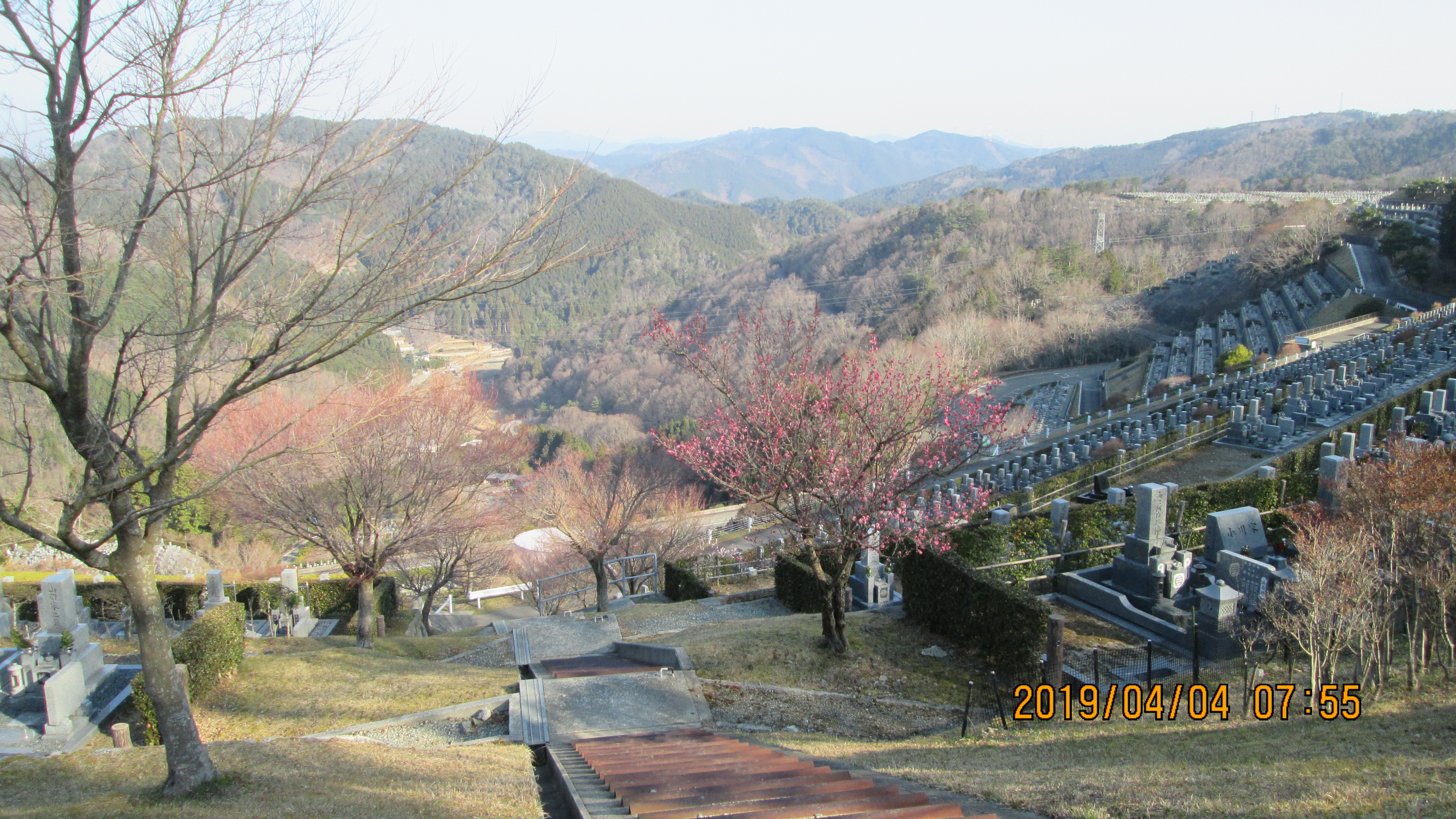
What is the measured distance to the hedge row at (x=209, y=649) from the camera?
8.42m

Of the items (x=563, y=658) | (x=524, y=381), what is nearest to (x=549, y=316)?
(x=524, y=381)

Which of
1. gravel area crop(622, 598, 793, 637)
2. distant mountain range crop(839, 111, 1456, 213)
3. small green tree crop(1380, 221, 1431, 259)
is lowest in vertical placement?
gravel area crop(622, 598, 793, 637)

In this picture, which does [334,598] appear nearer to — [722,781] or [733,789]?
[722,781]

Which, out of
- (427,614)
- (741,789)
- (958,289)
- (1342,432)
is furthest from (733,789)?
(958,289)

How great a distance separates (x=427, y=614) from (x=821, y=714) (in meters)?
10.2

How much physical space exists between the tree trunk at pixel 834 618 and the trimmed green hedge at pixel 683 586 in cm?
535

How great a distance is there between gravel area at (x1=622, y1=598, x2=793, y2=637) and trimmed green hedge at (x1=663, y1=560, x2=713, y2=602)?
1086 millimetres

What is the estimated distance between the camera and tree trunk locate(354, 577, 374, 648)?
11.9 metres

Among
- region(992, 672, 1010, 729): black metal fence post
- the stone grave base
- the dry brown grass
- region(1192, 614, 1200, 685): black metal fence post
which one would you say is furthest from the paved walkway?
region(1192, 614, 1200, 685): black metal fence post

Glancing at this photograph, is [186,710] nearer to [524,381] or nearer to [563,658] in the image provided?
[563,658]

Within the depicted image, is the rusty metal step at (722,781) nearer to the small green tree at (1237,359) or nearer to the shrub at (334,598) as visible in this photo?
the shrub at (334,598)

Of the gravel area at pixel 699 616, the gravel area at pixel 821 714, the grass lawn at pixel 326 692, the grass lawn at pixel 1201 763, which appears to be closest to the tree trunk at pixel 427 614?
the gravel area at pixel 699 616

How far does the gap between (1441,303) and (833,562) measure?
122ft

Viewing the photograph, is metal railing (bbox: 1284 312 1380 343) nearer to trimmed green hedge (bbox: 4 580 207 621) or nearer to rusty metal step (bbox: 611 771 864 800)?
rusty metal step (bbox: 611 771 864 800)
